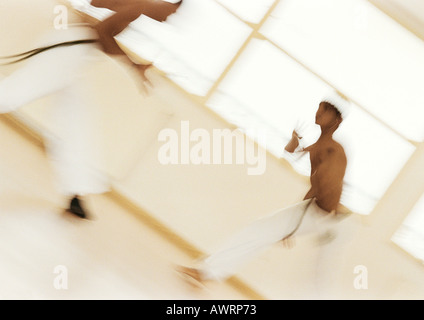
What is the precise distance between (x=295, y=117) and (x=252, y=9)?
78 cm

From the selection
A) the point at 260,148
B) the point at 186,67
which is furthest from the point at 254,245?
the point at 186,67

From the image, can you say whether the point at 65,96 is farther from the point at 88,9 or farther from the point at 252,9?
the point at 252,9

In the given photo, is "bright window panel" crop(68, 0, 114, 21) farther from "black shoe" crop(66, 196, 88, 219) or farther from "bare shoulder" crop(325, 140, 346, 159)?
"bare shoulder" crop(325, 140, 346, 159)

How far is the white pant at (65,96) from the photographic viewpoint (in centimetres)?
177

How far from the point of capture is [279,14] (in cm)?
242

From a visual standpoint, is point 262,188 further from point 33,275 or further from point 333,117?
point 33,275

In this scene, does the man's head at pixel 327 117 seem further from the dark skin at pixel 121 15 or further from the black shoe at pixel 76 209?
the black shoe at pixel 76 209

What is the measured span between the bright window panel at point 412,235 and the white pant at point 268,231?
Result: 72 centimetres

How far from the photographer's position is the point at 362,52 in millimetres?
2436

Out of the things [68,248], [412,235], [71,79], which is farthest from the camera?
[412,235]

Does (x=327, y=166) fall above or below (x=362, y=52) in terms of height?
below

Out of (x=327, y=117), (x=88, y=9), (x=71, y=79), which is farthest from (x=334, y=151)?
(x=88, y=9)

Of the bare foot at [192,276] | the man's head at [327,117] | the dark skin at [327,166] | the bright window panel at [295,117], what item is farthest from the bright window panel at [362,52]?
the bare foot at [192,276]

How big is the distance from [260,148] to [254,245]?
0.70 meters
